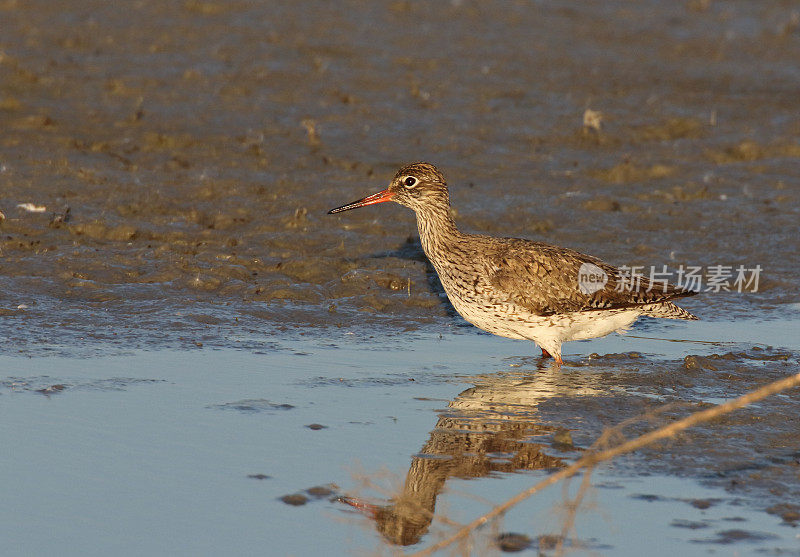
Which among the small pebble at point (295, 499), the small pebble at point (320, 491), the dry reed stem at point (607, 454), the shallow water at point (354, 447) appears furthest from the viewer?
the small pebble at point (320, 491)

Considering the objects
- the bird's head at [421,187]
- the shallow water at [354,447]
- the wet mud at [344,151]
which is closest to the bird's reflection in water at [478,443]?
the shallow water at [354,447]

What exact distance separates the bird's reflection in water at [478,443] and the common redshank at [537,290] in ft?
1.73

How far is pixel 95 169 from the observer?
47.3ft

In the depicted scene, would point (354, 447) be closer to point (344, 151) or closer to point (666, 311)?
point (666, 311)

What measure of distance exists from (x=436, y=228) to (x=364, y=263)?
2.16 metres

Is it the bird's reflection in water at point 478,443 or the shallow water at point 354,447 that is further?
the bird's reflection in water at point 478,443

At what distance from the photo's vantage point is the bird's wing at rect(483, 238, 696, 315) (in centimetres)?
990

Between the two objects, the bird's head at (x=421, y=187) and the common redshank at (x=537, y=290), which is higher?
the bird's head at (x=421, y=187)

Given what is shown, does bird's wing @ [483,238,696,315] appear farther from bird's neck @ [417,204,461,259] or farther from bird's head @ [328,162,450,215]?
bird's head @ [328,162,450,215]

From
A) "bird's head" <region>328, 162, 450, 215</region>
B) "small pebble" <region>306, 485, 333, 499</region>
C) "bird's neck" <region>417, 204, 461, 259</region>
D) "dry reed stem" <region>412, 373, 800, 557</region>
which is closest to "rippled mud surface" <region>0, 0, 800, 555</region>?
"small pebble" <region>306, 485, 333, 499</region>

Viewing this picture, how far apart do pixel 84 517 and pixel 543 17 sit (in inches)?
697

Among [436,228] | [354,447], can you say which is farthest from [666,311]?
[354,447]

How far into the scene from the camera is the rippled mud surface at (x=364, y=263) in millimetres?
6617

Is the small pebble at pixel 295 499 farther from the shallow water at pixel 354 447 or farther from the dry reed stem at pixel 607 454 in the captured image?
the dry reed stem at pixel 607 454
